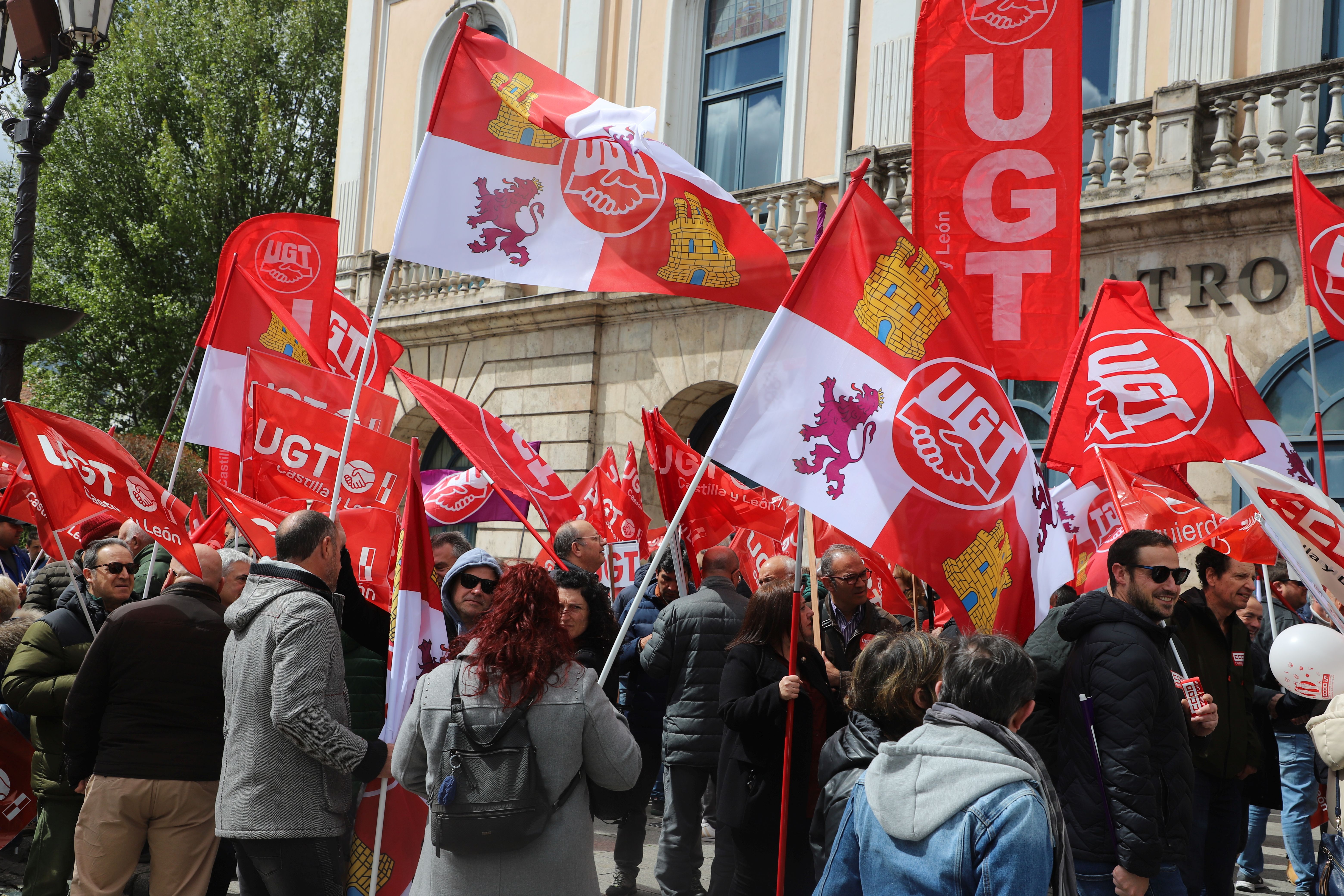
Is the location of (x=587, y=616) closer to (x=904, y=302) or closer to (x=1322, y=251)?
(x=904, y=302)

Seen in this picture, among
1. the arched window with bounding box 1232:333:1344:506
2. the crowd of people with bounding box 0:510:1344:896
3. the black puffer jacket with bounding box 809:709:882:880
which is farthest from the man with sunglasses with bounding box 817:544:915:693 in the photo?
the arched window with bounding box 1232:333:1344:506

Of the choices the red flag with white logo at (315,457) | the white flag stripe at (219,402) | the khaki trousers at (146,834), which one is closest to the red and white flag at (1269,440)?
the red flag with white logo at (315,457)

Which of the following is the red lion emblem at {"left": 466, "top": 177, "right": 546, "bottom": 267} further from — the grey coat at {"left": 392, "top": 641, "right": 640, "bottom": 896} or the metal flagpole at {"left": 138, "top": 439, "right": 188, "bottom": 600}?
the grey coat at {"left": 392, "top": 641, "right": 640, "bottom": 896}

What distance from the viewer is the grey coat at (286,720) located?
3.93 metres

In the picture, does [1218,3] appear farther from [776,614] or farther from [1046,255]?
[776,614]

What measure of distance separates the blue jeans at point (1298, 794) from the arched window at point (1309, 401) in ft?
13.4

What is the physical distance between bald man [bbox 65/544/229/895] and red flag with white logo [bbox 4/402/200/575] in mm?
1669

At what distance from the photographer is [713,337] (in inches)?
583

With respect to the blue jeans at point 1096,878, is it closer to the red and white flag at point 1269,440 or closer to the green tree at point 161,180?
the red and white flag at point 1269,440

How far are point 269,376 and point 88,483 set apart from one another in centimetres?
110

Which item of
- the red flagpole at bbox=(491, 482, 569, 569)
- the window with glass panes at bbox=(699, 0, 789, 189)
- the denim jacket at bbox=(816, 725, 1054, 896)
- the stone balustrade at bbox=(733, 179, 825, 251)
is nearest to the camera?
the denim jacket at bbox=(816, 725, 1054, 896)

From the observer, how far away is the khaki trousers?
4.49 m

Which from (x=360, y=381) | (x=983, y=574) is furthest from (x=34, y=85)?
(x=983, y=574)

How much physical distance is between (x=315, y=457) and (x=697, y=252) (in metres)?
2.31
